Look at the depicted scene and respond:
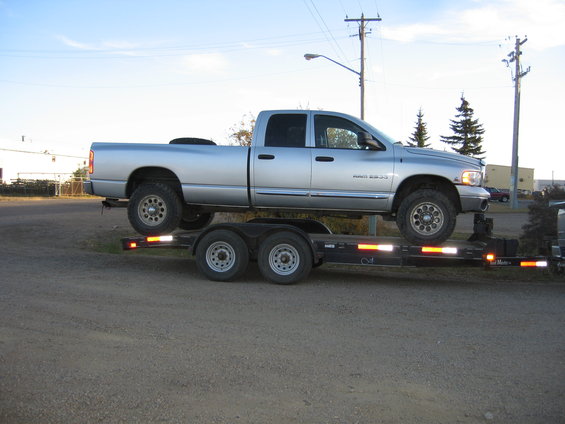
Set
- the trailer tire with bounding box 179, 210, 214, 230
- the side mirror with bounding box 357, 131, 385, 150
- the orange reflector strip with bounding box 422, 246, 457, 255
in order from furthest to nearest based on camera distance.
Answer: the trailer tire with bounding box 179, 210, 214, 230 → the orange reflector strip with bounding box 422, 246, 457, 255 → the side mirror with bounding box 357, 131, 385, 150

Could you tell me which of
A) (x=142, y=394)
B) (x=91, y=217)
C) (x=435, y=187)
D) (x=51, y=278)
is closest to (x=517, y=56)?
(x=91, y=217)

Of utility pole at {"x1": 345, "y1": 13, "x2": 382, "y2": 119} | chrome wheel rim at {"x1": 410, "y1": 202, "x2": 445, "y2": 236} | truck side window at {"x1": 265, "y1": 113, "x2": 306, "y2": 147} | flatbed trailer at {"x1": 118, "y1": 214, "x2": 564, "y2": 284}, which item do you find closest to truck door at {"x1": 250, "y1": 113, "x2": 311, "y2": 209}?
truck side window at {"x1": 265, "y1": 113, "x2": 306, "y2": 147}

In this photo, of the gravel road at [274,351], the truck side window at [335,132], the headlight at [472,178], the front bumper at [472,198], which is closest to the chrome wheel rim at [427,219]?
the front bumper at [472,198]

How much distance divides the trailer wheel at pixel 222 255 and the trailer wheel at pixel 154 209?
2.14 feet

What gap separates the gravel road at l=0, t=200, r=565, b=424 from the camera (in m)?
3.81

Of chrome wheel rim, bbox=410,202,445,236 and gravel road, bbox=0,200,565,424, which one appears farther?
chrome wheel rim, bbox=410,202,445,236

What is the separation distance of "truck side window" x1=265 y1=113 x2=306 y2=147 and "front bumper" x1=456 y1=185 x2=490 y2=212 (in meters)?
2.57

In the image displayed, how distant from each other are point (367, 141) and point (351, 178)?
0.61 meters

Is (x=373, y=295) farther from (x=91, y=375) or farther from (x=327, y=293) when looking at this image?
(x=91, y=375)

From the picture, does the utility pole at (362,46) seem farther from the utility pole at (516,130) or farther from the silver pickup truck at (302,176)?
the utility pole at (516,130)

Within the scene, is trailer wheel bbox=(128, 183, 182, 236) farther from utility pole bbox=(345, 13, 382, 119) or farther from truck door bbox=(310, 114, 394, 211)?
utility pole bbox=(345, 13, 382, 119)

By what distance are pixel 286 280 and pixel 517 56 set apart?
37513 millimetres

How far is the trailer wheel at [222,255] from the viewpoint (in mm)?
8359

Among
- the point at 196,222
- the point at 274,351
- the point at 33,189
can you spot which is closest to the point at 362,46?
the point at 196,222
